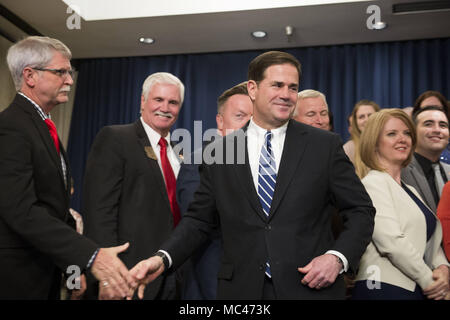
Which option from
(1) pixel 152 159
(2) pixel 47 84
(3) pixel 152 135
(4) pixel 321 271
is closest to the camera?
(4) pixel 321 271

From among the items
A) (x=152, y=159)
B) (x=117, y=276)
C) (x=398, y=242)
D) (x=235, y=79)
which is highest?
(x=235, y=79)

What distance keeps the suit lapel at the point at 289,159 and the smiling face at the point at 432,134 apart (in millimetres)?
1293

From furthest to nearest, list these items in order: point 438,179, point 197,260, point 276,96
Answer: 1. point 438,179
2. point 197,260
3. point 276,96

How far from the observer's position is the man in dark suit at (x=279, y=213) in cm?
162

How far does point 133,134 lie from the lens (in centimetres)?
238

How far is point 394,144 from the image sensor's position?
7.64ft

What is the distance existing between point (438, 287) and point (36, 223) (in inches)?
64.5

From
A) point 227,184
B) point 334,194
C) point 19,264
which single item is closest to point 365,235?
point 334,194

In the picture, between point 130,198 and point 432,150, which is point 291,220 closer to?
point 130,198

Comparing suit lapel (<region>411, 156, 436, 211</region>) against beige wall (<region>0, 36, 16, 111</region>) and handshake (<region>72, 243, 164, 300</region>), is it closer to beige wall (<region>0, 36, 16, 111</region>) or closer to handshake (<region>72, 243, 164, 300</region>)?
handshake (<region>72, 243, 164, 300</region>)

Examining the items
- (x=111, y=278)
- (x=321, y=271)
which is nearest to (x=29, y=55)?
(x=111, y=278)

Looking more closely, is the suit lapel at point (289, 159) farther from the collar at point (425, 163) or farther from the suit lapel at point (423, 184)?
the collar at point (425, 163)

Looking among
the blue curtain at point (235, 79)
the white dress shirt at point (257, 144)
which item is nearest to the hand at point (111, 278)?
the white dress shirt at point (257, 144)

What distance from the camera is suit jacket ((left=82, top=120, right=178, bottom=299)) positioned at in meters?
2.15
